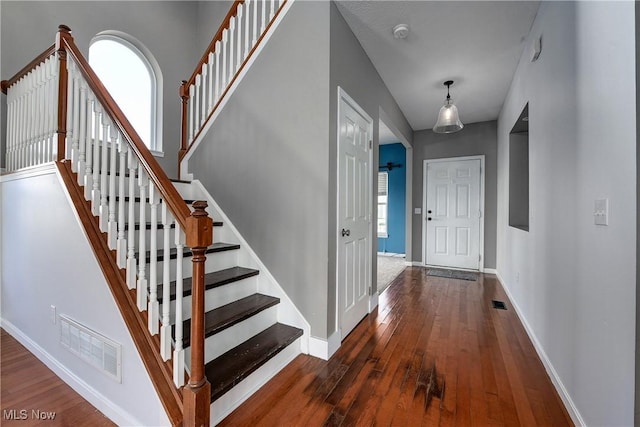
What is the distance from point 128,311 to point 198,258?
0.55 metres

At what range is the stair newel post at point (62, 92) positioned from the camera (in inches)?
72.4

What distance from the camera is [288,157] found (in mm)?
2244

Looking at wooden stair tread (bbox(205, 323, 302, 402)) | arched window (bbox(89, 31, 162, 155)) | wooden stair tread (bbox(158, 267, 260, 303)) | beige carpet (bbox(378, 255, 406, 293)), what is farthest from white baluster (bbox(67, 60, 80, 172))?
beige carpet (bbox(378, 255, 406, 293))

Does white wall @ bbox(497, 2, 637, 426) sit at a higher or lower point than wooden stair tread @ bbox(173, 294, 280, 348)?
higher

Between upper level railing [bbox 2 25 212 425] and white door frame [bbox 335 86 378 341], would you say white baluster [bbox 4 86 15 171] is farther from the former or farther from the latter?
white door frame [bbox 335 86 378 341]

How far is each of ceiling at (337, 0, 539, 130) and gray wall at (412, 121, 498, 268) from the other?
93 cm

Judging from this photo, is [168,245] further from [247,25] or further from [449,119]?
[449,119]

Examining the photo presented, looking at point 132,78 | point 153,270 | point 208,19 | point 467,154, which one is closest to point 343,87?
point 153,270

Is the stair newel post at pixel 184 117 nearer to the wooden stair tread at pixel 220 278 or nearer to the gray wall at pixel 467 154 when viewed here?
the wooden stair tread at pixel 220 278

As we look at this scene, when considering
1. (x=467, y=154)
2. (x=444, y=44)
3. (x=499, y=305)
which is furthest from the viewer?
(x=467, y=154)

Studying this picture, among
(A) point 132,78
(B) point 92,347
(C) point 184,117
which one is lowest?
(B) point 92,347

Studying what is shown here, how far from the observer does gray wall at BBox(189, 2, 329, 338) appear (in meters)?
2.10

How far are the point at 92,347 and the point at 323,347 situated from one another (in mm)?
1422

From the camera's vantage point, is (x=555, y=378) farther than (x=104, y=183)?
Yes
